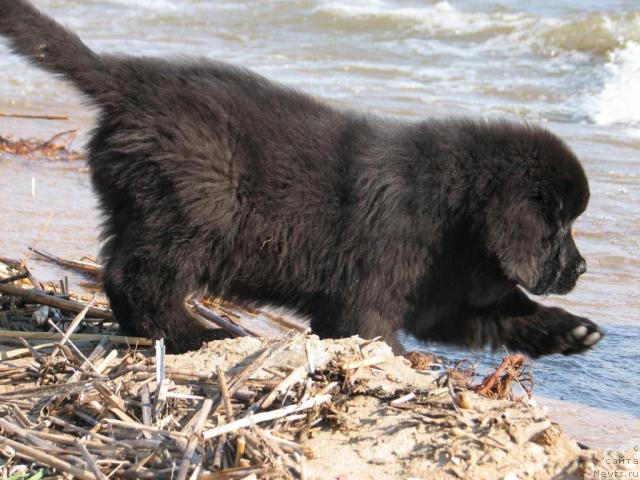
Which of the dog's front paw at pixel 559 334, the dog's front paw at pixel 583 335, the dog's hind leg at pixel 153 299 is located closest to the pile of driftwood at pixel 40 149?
the dog's hind leg at pixel 153 299

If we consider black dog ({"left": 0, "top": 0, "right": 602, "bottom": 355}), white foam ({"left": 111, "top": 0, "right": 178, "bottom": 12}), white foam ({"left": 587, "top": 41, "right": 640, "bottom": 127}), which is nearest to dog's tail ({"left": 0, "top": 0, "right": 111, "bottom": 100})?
black dog ({"left": 0, "top": 0, "right": 602, "bottom": 355})

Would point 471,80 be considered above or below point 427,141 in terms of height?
below

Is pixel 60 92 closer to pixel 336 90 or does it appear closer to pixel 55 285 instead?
pixel 336 90

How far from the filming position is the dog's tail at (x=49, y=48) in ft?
13.3

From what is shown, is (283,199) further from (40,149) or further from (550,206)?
(40,149)

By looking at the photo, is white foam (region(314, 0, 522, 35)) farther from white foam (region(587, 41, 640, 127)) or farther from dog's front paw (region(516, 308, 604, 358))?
dog's front paw (region(516, 308, 604, 358))

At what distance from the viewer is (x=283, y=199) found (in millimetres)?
4102

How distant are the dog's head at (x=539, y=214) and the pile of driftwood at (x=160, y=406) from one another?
50cm

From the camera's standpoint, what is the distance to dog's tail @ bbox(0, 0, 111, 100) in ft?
13.3

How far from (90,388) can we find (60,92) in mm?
7623

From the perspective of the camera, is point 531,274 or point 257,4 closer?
point 531,274

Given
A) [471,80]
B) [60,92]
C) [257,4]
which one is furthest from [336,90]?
[257,4]

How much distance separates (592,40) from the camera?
45.8 ft

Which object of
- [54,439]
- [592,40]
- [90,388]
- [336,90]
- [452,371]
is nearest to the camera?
[54,439]
